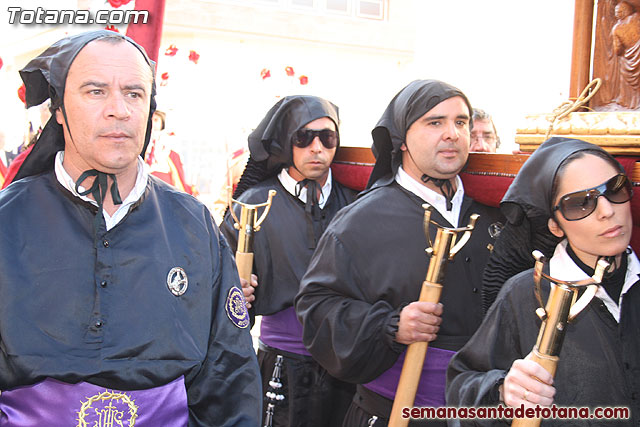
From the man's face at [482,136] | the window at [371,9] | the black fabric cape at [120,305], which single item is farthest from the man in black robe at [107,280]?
the window at [371,9]

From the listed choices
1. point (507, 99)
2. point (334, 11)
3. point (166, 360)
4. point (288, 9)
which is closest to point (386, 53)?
point (334, 11)

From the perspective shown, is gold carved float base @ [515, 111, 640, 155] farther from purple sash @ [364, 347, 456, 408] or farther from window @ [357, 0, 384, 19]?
window @ [357, 0, 384, 19]

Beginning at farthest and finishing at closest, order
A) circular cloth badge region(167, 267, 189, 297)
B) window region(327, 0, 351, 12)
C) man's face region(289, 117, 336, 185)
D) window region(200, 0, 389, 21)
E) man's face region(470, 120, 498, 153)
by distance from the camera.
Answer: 1. window region(327, 0, 351, 12)
2. window region(200, 0, 389, 21)
3. man's face region(470, 120, 498, 153)
4. man's face region(289, 117, 336, 185)
5. circular cloth badge region(167, 267, 189, 297)

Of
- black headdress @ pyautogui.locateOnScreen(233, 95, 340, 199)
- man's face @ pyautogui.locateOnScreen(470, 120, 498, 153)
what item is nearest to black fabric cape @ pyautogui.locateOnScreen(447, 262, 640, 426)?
black headdress @ pyautogui.locateOnScreen(233, 95, 340, 199)

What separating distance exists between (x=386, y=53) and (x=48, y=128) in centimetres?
1322

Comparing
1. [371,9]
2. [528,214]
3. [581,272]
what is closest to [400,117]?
[528,214]

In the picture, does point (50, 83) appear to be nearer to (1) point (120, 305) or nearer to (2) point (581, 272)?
(1) point (120, 305)

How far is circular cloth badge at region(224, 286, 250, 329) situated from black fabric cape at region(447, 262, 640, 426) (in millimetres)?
808

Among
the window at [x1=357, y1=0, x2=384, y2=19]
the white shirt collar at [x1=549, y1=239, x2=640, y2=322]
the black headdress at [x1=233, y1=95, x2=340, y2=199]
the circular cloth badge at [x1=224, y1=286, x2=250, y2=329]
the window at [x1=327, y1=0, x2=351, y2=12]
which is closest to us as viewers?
the white shirt collar at [x1=549, y1=239, x2=640, y2=322]

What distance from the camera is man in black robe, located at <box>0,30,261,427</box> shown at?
2131mm

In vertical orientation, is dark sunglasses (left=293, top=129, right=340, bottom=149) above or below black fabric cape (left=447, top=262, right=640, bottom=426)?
above

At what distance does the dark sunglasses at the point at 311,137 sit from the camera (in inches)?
176

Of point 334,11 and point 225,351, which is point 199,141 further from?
point 225,351

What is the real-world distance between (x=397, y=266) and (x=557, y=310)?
4.49ft
